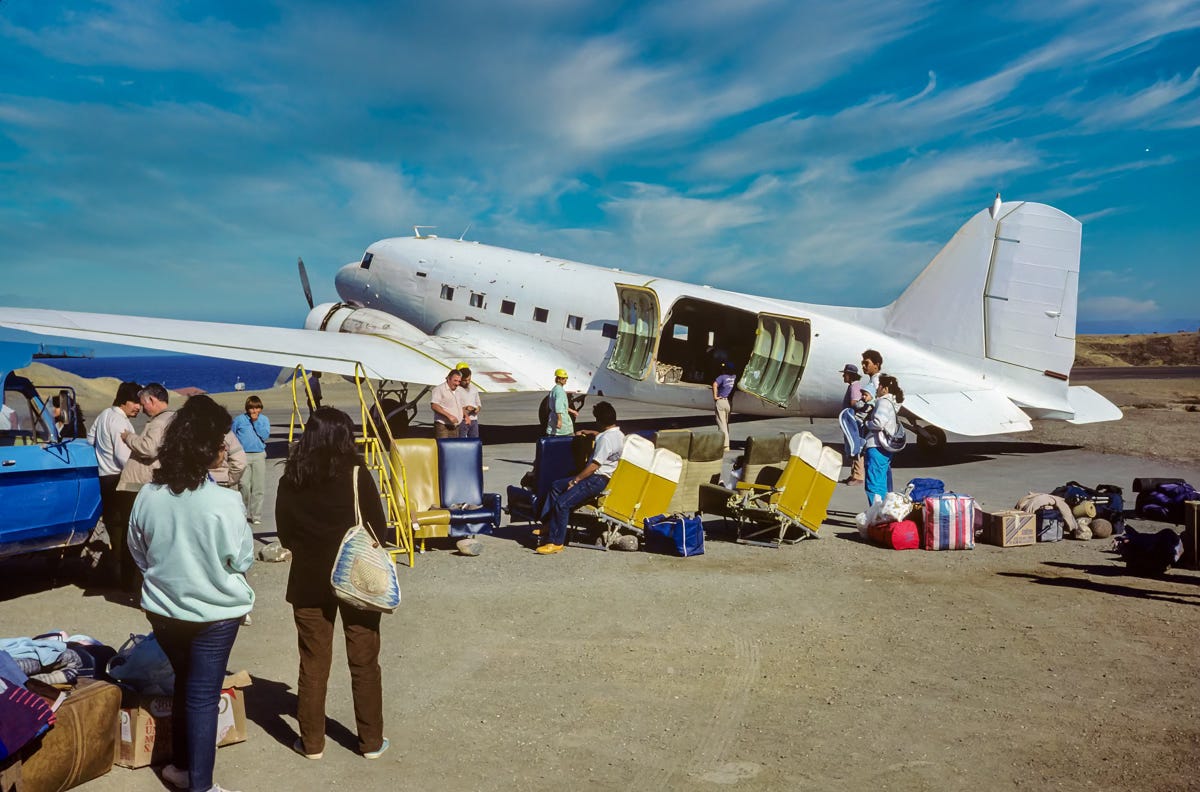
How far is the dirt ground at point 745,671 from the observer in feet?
15.3

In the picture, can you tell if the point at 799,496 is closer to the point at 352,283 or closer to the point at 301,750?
the point at 301,750

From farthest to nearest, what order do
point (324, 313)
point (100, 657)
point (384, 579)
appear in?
point (324, 313), point (100, 657), point (384, 579)

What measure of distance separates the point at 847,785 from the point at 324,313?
19995mm

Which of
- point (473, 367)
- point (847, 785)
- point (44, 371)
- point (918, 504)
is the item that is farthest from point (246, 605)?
point (44, 371)

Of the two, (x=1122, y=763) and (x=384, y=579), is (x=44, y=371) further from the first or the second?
(x=1122, y=763)

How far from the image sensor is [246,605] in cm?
424

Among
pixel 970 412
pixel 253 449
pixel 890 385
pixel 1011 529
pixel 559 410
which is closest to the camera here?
pixel 1011 529

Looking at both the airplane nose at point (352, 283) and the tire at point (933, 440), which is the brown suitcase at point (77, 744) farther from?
the airplane nose at point (352, 283)

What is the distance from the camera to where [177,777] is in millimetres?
4438

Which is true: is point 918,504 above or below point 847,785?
above

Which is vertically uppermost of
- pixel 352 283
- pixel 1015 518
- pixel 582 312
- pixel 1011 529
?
pixel 352 283

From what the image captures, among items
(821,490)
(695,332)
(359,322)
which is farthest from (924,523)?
(359,322)

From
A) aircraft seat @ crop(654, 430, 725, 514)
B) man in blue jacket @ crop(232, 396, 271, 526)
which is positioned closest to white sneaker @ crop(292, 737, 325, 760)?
man in blue jacket @ crop(232, 396, 271, 526)

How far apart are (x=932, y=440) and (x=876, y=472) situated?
306 inches
